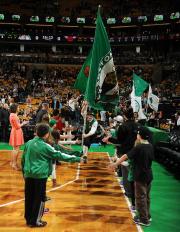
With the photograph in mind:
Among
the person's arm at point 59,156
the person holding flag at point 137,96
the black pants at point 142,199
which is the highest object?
the person holding flag at point 137,96

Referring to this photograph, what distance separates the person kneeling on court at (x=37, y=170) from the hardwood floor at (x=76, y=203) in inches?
10.5

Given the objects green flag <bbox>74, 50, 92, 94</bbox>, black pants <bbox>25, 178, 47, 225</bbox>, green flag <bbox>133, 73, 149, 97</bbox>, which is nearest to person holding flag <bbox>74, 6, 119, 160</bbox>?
black pants <bbox>25, 178, 47, 225</bbox>

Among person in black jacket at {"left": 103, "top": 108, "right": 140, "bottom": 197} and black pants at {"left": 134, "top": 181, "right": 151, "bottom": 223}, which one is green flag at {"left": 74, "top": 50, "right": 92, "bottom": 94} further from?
black pants at {"left": 134, "top": 181, "right": 151, "bottom": 223}

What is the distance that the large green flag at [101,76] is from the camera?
6594 millimetres

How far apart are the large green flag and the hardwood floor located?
73.4 inches

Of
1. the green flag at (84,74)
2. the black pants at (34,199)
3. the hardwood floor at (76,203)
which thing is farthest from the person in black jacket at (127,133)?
the green flag at (84,74)

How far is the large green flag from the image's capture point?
260 inches

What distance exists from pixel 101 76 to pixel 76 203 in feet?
8.17

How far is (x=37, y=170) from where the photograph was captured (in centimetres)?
566

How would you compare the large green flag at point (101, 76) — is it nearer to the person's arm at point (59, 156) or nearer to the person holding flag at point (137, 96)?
the person's arm at point (59, 156)

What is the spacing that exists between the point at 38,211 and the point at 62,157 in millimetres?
948

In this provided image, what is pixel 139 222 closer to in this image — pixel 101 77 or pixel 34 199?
pixel 34 199

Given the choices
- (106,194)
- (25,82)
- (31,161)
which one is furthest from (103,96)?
(25,82)

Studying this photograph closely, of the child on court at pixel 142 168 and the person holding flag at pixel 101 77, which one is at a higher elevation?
the person holding flag at pixel 101 77
